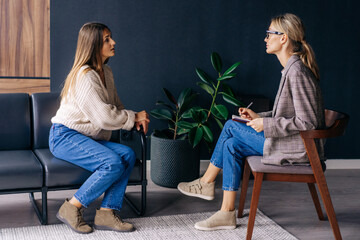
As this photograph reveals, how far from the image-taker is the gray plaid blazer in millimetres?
2469

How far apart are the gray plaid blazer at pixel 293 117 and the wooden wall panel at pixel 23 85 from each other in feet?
6.77

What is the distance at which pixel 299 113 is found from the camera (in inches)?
97.4

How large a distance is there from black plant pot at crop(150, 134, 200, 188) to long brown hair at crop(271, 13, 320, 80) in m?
1.32

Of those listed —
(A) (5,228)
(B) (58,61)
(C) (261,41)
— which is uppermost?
(C) (261,41)

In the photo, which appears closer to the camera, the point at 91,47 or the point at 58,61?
the point at 91,47

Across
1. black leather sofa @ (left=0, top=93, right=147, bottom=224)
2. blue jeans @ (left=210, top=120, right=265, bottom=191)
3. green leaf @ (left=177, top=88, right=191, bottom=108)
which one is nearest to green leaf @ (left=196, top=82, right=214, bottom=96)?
green leaf @ (left=177, top=88, right=191, bottom=108)

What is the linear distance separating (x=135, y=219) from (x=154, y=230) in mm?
214

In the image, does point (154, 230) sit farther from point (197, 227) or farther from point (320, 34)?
point (320, 34)

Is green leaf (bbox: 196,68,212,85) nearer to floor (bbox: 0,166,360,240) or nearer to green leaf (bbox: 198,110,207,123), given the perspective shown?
green leaf (bbox: 198,110,207,123)

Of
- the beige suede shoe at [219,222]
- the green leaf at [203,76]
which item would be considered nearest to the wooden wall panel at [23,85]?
the green leaf at [203,76]

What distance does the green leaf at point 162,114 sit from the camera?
3.74 m

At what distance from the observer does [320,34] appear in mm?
4180

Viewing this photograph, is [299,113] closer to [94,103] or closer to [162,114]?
[94,103]

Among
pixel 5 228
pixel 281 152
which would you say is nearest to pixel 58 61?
pixel 5 228
